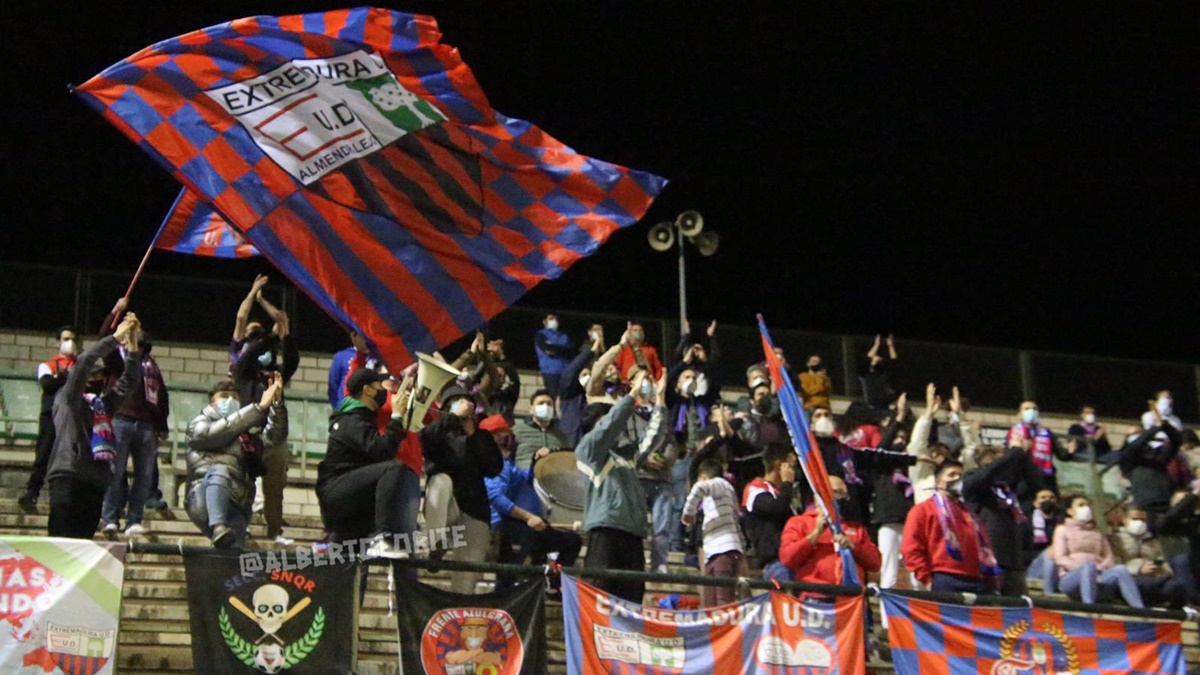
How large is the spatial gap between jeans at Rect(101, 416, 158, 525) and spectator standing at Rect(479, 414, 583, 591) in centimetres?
249

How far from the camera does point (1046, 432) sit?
1997 cm

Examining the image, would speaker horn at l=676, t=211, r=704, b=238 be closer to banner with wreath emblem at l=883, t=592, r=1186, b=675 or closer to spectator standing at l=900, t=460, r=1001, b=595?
spectator standing at l=900, t=460, r=1001, b=595

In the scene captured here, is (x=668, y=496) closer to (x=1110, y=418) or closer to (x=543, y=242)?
(x=543, y=242)

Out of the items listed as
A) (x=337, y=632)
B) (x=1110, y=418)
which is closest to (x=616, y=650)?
(x=337, y=632)

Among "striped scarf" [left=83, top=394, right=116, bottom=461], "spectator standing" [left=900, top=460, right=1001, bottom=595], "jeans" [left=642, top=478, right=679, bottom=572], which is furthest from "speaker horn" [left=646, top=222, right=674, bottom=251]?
"striped scarf" [left=83, top=394, right=116, bottom=461]

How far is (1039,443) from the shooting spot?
65.0ft

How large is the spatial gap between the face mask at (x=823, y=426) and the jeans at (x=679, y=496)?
1.16m

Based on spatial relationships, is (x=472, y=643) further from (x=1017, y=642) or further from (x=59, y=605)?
(x=1017, y=642)

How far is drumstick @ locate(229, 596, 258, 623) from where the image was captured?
11.5 metres

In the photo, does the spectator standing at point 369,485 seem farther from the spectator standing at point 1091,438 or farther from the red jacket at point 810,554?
the spectator standing at point 1091,438

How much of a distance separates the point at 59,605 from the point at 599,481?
4.17 m

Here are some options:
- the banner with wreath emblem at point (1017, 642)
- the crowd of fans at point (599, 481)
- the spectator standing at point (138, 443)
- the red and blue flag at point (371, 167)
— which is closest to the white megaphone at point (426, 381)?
the crowd of fans at point (599, 481)

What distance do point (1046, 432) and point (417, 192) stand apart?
968cm

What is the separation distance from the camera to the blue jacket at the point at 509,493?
14477 millimetres
